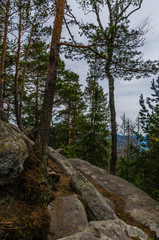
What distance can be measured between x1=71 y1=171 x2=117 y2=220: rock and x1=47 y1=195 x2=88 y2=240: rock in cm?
36

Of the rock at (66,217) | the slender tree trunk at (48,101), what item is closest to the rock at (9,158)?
the rock at (66,217)

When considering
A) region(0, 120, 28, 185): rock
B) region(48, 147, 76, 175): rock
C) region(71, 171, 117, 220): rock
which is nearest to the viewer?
region(0, 120, 28, 185): rock

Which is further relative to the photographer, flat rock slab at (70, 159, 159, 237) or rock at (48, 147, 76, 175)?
rock at (48, 147, 76, 175)

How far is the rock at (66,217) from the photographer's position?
2.95m

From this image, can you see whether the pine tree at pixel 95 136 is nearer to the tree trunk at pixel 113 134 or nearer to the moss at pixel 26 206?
the tree trunk at pixel 113 134

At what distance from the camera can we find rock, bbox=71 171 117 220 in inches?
151

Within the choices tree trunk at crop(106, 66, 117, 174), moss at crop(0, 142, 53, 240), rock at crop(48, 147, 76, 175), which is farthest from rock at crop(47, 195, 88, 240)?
tree trunk at crop(106, 66, 117, 174)

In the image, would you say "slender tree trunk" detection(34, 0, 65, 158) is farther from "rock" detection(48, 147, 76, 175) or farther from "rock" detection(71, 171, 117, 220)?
"rock" detection(48, 147, 76, 175)

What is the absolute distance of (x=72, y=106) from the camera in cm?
1939

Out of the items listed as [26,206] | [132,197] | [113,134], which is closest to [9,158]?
[26,206]

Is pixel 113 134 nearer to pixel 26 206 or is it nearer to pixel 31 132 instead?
pixel 31 132

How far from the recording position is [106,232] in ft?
7.85

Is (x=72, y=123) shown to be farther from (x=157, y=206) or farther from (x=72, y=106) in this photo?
(x=157, y=206)

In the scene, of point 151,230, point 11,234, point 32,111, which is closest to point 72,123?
point 32,111
